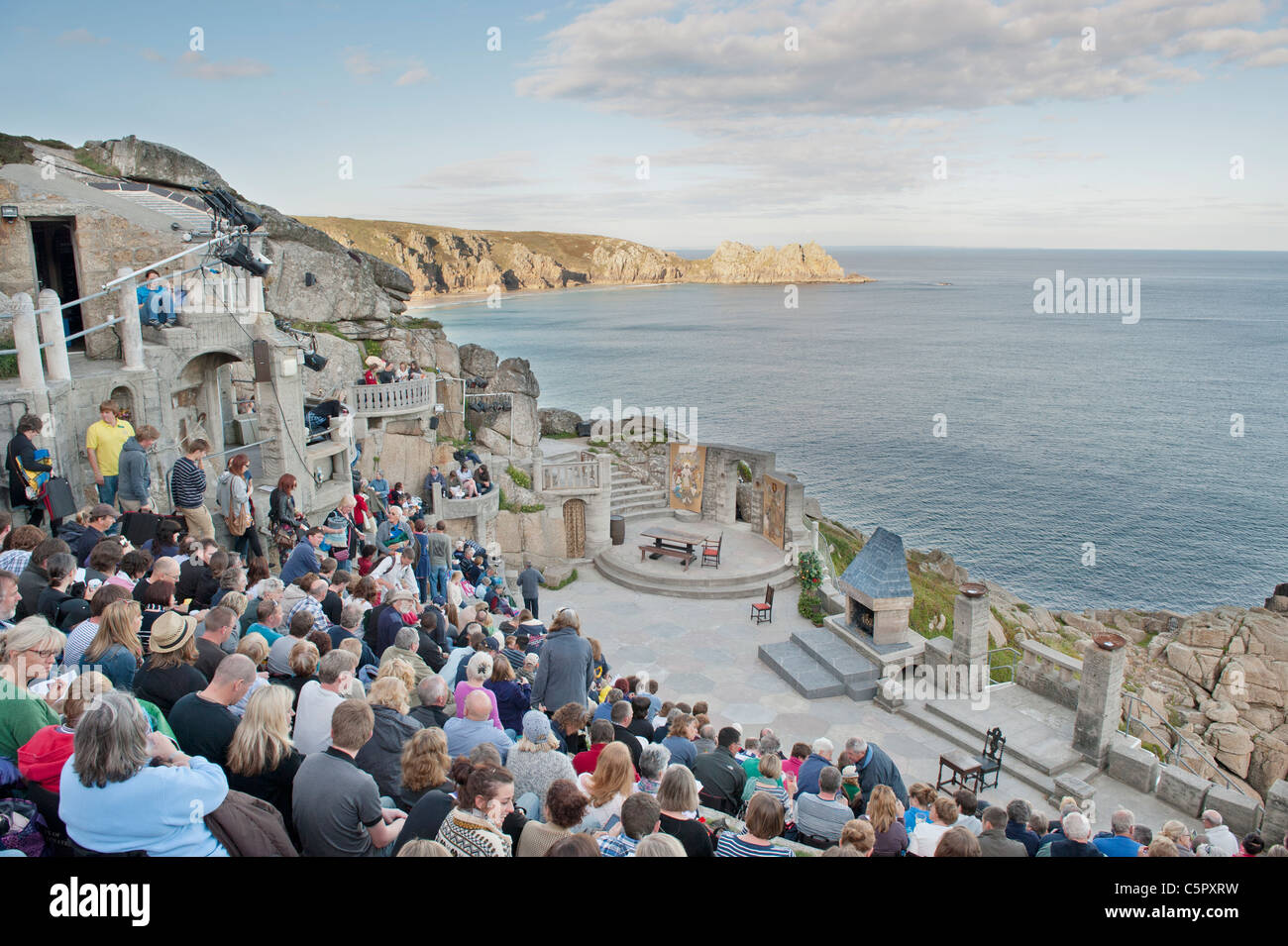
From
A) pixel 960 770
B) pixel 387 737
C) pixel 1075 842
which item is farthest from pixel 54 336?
pixel 960 770

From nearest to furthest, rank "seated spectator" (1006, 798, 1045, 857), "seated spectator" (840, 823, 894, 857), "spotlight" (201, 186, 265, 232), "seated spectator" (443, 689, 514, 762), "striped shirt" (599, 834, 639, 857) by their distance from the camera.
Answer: "striped shirt" (599, 834, 639, 857) < "seated spectator" (840, 823, 894, 857) < "seated spectator" (443, 689, 514, 762) < "seated spectator" (1006, 798, 1045, 857) < "spotlight" (201, 186, 265, 232)

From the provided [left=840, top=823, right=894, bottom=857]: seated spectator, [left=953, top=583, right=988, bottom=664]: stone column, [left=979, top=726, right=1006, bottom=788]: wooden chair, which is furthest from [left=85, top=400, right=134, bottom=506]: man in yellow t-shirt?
[left=953, top=583, right=988, bottom=664]: stone column

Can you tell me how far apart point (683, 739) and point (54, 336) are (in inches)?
383

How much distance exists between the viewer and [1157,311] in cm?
14362

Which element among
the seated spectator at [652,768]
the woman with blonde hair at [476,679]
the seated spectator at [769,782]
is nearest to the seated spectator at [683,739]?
the seated spectator at [769,782]

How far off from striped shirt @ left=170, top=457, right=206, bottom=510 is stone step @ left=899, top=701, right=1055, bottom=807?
11.5m

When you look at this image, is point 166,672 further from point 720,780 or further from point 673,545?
point 673,545

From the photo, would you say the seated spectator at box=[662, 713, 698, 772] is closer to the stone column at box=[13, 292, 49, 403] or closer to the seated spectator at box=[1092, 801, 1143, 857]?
the seated spectator at box=[1092, 801, 1143, 857]

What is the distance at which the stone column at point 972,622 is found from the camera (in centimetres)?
1502

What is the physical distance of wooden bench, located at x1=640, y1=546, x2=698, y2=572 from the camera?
21.8 m

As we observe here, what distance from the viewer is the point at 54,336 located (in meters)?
10.8

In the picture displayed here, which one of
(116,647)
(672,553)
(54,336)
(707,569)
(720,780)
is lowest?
(707,569)

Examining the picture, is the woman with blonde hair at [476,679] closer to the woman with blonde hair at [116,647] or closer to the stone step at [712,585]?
the woman with blonde hair at [116,647]
